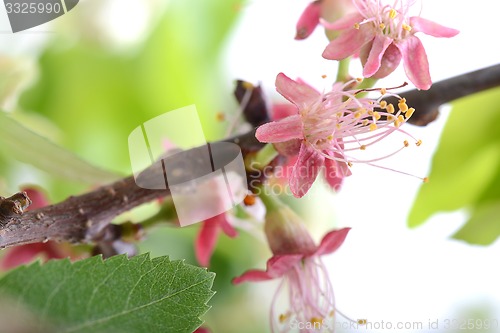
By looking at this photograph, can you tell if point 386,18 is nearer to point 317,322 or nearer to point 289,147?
point 289,147

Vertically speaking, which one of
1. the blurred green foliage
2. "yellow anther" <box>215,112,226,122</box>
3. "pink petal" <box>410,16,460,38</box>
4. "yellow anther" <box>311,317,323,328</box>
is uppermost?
"pink petal" <box>410,16,460,38</box>

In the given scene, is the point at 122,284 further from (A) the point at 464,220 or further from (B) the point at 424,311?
(B) the point at 424,311

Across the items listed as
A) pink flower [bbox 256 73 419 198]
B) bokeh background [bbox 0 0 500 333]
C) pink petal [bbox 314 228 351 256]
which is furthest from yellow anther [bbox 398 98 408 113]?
bokeh background [bbox 0 0 500 333]

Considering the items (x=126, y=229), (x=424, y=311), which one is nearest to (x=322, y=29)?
(x=126, y=229)

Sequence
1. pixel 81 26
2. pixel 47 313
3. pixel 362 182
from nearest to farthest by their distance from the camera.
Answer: pixel 47 313 → pixel 362 182 → pixel 81 26

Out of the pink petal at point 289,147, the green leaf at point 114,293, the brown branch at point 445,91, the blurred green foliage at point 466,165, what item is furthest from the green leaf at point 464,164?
the green leaf at point 114,293

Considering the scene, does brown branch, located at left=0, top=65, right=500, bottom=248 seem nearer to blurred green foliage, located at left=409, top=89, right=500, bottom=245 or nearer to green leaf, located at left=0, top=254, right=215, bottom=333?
green leaf, located at left=0, top=254, right=215, bottom=333

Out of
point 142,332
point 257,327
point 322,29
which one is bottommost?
point 257,327

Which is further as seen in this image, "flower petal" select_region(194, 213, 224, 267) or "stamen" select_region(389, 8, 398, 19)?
"flower petal" select_region(194, 213, 224, 267)
